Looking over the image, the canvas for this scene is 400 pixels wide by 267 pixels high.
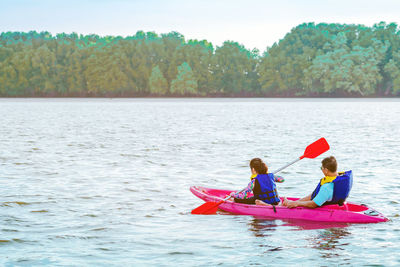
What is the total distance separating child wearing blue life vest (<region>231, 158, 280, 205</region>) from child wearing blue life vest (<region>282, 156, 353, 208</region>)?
0.32 metres

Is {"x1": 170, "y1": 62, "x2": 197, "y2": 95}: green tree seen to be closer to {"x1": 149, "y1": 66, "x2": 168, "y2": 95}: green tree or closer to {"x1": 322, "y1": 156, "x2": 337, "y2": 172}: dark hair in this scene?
{"x1": 149, "y1": 66, "x2": 168, "y2": 95}: green tree

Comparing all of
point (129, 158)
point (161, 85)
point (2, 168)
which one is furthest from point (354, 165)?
point (161, 85)

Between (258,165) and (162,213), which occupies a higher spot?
(258,165)

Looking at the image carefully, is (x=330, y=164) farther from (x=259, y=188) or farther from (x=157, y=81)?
(x=157, y=81)

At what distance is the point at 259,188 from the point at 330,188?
42.4 inches

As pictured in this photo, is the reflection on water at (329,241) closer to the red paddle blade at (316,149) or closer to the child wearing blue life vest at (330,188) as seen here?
the child wearing blue life vest at (330,188)

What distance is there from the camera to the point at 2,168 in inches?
586

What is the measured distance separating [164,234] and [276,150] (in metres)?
12.9

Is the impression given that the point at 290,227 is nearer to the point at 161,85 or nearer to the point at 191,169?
the point at 191,169

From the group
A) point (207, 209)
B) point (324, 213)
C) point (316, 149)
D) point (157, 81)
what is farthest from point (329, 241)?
point (157, 81)

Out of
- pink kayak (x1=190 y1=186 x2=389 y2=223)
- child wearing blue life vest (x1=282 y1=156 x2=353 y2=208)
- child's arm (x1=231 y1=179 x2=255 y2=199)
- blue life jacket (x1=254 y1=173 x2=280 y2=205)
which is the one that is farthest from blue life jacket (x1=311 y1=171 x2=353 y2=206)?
child's arm (x1=231 y1=179 x2=255 y2=199)

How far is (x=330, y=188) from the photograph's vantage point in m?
8.59

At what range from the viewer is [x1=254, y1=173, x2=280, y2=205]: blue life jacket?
8891mm

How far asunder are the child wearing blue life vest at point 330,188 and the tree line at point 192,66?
83.5m
